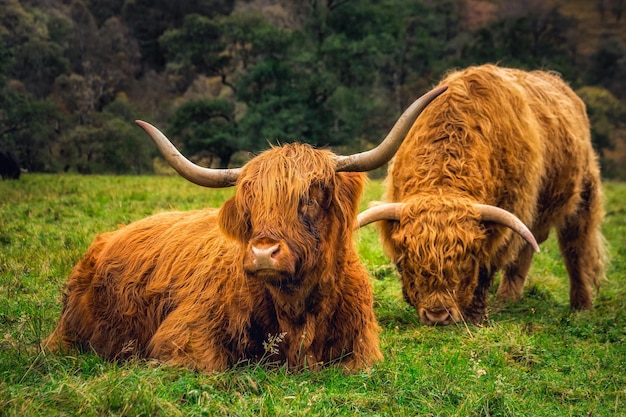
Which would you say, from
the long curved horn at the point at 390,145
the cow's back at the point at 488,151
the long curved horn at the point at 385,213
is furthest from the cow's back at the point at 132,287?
the cow's back at the point at 488,151

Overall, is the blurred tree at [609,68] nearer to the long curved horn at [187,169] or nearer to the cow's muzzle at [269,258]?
the long curved horn at [187,169]

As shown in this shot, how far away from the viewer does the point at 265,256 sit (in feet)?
10.3

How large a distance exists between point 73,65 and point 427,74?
59.6ft

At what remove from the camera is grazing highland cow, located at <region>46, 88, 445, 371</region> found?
3467 millimetres

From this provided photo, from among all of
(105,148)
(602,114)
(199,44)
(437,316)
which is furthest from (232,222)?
(602,114)

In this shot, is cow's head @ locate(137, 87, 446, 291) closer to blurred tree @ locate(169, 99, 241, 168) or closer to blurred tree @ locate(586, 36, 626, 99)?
blurred tree @ locate(169, 99, 241, 168)

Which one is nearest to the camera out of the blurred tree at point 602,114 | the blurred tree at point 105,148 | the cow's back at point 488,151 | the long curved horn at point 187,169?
the long curved horn at point 187,169

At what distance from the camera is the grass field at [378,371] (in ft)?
9.95

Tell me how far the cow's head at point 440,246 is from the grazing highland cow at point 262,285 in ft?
3.31

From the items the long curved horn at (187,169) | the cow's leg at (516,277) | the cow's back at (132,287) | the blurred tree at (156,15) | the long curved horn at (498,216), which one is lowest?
the cow's leg at (516,277)

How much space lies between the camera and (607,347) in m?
4.98

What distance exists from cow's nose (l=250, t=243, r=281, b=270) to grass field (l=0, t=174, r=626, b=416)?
0.66 meters

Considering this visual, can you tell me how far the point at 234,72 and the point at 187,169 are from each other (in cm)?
2715

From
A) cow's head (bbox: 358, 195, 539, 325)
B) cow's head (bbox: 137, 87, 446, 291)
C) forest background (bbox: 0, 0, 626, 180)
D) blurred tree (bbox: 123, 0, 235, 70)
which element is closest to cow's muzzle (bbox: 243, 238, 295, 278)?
cow's head (bbox: 137, 87, 446, 291)
